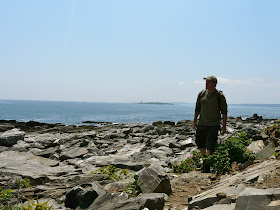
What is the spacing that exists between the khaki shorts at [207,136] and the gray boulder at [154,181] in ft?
7.72

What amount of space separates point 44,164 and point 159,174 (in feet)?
19.3

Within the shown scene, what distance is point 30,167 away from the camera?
8.84 meters

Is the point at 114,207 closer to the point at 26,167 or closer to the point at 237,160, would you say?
the point at 237,160

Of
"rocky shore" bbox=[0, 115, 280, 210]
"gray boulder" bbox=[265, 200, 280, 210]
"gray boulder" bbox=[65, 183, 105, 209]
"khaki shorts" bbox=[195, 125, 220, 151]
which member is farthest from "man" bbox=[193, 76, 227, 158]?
"gray boulder" bbox=[265, 200, 280, 210]

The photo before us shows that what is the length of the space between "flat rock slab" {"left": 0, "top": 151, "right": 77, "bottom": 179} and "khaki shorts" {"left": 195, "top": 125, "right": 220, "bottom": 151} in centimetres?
425

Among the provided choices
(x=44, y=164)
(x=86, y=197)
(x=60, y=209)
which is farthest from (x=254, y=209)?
(x=44, y=164)

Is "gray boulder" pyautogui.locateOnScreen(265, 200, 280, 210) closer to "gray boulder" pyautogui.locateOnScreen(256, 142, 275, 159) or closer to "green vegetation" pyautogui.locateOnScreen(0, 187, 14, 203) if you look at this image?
"gray boulder" pyautogui.locateOnScreen(256, 142, 275, 159)

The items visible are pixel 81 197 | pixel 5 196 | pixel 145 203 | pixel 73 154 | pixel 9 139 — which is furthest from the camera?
pixel 9 139

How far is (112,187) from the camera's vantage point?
5.86 meters

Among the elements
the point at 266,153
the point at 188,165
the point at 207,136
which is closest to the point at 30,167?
the point at 188,165

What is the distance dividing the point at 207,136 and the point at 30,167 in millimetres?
6080

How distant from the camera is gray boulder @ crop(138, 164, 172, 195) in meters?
5.47

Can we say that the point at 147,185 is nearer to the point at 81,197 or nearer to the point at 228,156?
the point at 81,197

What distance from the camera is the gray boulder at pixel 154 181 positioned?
5.47 meters
